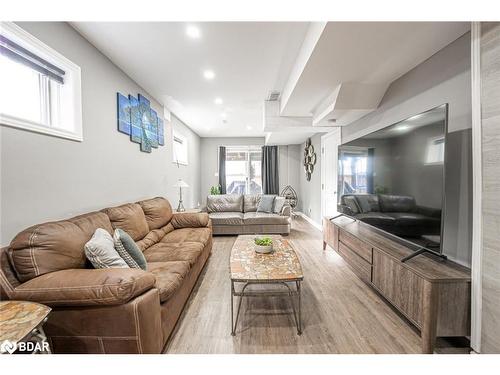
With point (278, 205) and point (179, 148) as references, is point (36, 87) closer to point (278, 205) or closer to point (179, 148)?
point (179, 148)

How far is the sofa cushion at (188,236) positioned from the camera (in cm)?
273

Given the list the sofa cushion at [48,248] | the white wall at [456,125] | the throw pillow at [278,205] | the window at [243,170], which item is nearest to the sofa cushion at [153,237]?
the sofa cushion at [48,248]

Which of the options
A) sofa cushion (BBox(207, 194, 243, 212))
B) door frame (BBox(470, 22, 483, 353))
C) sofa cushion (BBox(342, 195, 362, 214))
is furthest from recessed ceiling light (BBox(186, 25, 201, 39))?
sofa cushion (BBox(207, 194, 243, 212))

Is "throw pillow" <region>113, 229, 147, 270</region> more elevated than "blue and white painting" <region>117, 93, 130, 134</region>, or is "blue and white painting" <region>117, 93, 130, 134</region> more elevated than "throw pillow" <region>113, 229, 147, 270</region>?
"blue and white painting" <region>117, 93, 130, 134</region>

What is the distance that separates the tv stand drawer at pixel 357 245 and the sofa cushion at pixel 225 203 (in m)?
2.73

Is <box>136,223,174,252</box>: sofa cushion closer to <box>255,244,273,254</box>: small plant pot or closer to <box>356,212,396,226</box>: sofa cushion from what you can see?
<box>255,244,273,254</box>: small plant pot

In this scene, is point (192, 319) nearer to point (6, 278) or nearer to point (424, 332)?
point (6, 278)

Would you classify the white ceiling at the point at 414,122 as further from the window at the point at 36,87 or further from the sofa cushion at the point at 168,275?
the window at the point at 36,87

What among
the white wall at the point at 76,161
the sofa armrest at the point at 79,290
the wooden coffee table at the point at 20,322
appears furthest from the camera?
the white wall at the point at 76,161

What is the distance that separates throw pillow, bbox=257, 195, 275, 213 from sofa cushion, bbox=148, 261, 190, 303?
118 inches

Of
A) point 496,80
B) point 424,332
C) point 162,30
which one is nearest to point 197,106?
point 162,30

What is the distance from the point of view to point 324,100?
9.73 ft

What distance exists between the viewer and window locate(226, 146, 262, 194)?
730 centimetres

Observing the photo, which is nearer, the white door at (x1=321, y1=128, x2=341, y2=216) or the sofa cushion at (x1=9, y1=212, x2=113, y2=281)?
the sofa cushion at (x1=9, y1=212, x2=113, y2=281)
